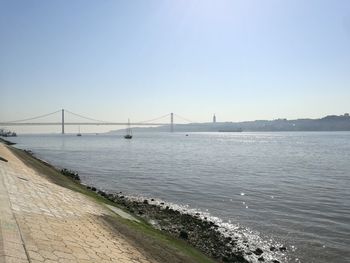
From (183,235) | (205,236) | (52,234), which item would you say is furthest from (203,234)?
(52,234)

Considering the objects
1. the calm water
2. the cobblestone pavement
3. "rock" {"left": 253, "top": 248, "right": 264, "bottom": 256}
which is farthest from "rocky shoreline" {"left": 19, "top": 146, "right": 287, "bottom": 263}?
the cobblestone pavement

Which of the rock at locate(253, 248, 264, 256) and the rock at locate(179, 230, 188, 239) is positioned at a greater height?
the rock at locate(179, 230, 188, 239)

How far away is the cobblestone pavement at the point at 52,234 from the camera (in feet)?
21.9

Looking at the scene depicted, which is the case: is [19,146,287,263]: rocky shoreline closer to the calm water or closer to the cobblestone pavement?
the calm water

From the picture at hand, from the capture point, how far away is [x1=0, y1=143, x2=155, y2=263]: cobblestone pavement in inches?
262

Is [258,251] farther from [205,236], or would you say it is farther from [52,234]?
[52,234]

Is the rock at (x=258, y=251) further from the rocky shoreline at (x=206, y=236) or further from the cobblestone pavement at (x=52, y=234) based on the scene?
the cobblestone pavement at (x=52, y=234)

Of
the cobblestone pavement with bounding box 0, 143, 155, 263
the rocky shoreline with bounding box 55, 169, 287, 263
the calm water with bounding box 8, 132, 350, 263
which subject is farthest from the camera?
the calm water with bounding box 8, 132, 350, 263

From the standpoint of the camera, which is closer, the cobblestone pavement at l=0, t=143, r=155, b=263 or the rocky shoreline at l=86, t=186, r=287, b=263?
the cobblestone pavement at l=0, t=143, r=155, b=263

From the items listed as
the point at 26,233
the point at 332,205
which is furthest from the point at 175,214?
the point at 26,233

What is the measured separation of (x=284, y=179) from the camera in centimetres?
3200

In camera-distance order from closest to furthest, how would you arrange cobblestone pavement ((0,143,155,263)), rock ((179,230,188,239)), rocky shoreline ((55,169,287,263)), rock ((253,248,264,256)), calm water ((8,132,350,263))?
cobblestone pavement ((0,143,155,263)) → rocky shoreline ((55,169,287,263)) → rock ((253,248,264,256)) → rock ((179,230,188,239)) → calm water ((8,132,350,263))

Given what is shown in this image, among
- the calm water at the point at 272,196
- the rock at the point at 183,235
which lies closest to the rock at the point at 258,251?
the calm water at the point at 272,196

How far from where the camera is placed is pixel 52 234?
823 cm
